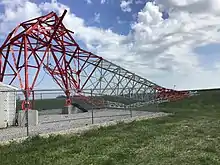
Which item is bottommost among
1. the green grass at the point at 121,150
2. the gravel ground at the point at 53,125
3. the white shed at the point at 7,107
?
the green grass at the point at 121,150

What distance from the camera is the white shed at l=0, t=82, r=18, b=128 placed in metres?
17.9

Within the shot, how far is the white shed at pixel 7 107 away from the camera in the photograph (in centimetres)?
1788

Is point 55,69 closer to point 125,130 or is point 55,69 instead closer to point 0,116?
point 0,116

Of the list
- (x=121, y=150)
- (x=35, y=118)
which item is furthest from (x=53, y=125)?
(x=121, y=150)

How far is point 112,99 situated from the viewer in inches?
1238

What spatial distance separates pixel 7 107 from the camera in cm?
1834

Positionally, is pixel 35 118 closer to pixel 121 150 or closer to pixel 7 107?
pixel 7 107

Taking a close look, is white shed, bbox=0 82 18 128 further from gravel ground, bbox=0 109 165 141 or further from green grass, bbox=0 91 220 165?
green grass, bbox=0 91 220 165

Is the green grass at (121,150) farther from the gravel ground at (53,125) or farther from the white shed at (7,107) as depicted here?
the white shed at (7,107)

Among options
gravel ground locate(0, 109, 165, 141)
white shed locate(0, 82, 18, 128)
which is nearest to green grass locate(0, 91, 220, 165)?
gravel ground locate(0, 109, 165, 141)

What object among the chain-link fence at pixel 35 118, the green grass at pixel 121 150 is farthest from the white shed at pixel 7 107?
the green grass at pixel 121 150

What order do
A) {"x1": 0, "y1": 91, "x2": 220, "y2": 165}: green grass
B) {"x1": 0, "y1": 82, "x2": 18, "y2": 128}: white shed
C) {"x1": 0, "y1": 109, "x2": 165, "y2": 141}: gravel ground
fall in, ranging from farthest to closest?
1. {"x1": 0, "y1": 82, "x2": 18, "y2": 128}: white shed
2. {"x1": 0, "y1": 109, "x2": 165, "y2": 141}: gravel ground
3. {"x1": 0, "y1": 91, "x2": 220, "y2": 165}: green grass

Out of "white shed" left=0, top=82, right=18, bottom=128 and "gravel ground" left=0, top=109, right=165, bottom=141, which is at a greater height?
"white shed" left=0, top=82, right=18, bottom=128

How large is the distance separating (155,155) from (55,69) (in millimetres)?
25498
